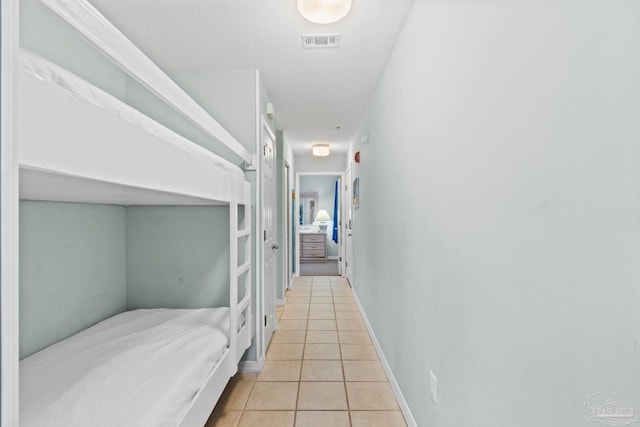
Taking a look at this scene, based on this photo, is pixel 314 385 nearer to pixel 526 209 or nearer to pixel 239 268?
pixel 239 268

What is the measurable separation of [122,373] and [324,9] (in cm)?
189

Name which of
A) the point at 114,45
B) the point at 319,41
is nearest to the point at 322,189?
the point at 319,41

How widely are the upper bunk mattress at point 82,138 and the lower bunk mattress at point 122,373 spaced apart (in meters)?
0.71

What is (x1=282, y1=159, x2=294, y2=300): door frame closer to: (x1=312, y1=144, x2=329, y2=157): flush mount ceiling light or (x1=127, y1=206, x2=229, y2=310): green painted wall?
(x1=312, y1=144, x2=329, y2=157): flush mount ceiling light

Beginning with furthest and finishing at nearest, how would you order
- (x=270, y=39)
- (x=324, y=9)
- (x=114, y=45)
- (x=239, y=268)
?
(x=270, y=39) → (x=239, y=268) → (x=324, y=9) → (x=114, y=45)

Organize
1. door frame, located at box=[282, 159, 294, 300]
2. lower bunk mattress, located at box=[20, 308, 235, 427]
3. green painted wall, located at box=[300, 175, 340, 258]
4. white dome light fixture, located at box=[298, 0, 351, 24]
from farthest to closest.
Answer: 1. green painted wall, located at box=[300, 175, 340, 258]
2. door frame, located at box=[282, 159, 294, 300]
3. white dome light fixture, located at box=[298, 0, 351, 24]
4. lower bunk mattress, located at box=[20, 308, 235, 427]

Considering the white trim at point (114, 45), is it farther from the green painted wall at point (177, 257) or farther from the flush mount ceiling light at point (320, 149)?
the flush mount ceiling light at point (320, 149)

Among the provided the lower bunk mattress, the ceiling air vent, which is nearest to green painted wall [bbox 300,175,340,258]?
the ceiling air vent

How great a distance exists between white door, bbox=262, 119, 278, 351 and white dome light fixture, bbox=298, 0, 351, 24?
1.24 m

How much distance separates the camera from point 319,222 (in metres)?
9.33

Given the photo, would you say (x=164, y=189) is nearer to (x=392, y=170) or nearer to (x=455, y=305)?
(x=455, y=305)

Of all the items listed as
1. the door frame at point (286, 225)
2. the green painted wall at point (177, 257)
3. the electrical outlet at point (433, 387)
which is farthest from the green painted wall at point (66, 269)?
the door frame at point (286, 225)

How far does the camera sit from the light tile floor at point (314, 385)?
208 centimetres

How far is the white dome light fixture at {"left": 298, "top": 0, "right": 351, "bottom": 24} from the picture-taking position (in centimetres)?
172
